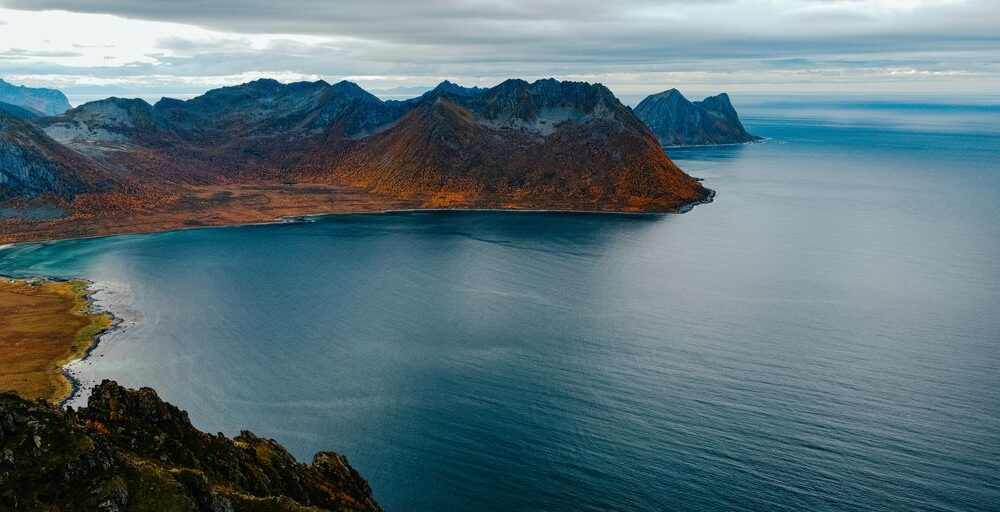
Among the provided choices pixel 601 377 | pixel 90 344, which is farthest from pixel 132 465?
pixel 90 344

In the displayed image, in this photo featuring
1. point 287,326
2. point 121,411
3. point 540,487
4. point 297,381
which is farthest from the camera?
point 287,326

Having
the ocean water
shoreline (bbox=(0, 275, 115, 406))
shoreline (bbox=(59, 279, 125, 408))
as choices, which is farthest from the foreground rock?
shoreline (bbox=(0, 275, 115, 406))

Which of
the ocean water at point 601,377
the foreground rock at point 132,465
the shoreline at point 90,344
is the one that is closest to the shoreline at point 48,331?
the shoreline at point 90,344

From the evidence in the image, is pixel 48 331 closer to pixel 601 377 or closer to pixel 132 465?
pixel 132 465

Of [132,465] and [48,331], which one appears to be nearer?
[132,465]

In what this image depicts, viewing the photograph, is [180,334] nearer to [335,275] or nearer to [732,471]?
[335,275]

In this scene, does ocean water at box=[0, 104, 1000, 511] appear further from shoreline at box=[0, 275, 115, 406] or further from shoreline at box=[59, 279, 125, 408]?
shoreline at box=[0, 275, 115, 406]

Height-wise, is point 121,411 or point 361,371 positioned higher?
point 121,411

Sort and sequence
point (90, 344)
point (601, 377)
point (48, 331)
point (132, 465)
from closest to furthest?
point (132, 465) → point (601, 377) → point (90, 344) → point (48, 331)

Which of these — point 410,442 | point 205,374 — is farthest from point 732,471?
point 205,374
